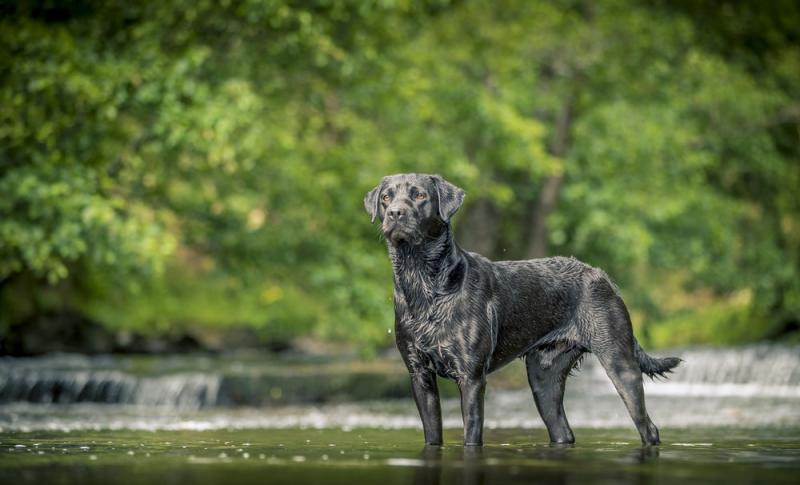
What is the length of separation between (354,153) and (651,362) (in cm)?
1346

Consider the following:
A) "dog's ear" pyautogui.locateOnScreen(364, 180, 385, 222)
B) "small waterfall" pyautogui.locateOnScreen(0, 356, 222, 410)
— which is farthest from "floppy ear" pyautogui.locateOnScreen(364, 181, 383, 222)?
"small waterfall" pyautogui.locateOnScreen(0, 356, 222, 410)

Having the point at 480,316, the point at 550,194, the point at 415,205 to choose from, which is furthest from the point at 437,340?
the point at 550,194

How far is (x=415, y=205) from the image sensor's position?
9117mm

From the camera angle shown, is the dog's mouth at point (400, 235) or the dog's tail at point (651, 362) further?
the dog's tail at point (651, 362)

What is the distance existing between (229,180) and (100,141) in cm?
378

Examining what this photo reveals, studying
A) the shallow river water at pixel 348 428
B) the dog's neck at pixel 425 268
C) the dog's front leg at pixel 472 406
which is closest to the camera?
the shallow river water at pixel 348 428

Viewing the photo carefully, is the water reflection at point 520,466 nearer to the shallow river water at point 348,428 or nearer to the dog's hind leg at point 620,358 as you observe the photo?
the shallow river water at point 348,428

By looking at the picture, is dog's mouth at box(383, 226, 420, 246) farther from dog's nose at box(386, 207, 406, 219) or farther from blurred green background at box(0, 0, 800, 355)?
blurred green background at box(0, 0, 800, 355)

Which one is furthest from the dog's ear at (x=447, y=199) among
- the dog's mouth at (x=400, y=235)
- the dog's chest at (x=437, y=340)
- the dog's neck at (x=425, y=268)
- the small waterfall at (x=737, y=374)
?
the small waterfall at (x=737, y=374)

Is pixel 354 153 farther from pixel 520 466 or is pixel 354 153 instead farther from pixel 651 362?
pixel 520 466

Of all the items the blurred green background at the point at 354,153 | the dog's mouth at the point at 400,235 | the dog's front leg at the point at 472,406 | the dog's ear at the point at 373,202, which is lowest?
the dog's front leg at the point at 472,406

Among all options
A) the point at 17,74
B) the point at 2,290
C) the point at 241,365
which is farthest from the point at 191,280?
the point at 17,74

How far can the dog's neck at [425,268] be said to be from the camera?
30.6 ft

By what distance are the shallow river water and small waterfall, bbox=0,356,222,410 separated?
0.02m
